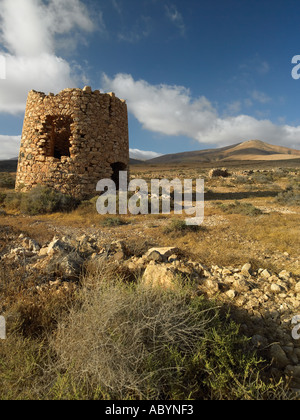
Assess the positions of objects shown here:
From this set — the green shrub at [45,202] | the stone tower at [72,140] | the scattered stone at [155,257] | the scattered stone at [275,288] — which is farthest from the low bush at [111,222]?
the scattered stone at [275,288]

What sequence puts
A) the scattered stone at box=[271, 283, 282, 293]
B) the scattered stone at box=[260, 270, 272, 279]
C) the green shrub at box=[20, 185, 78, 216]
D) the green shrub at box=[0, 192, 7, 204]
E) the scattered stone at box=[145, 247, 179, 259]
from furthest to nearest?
the green shrub at box=[0, 192, 7, 204] → the green shrub at box=[20, 185, 78, 216] → the scattered stone at box=[145, 247, 179, 259] → the scattered stone at box=[260, 270, 272, 279] → the scattered stone at box=[271, 283, 282, 293]

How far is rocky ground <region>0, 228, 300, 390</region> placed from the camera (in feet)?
7.72

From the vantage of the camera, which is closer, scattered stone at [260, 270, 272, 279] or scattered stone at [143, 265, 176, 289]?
scattered stone at [143, 265, 176, 289]

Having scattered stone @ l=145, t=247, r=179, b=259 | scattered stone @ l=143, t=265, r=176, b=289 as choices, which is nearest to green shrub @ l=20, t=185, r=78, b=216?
scattered stone @ l=145, t=247, r=179, b=259

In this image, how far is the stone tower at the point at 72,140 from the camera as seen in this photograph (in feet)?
34.0

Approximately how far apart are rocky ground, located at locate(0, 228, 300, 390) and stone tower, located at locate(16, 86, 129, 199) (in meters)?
6.53

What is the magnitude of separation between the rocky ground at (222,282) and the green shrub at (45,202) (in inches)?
198

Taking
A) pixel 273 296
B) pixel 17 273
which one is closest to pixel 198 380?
pixel 273 296

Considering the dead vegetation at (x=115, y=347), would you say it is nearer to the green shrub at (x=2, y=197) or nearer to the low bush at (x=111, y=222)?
the low bush at (x=111, y=222)

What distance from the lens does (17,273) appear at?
116 inches

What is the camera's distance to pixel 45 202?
9.27 m

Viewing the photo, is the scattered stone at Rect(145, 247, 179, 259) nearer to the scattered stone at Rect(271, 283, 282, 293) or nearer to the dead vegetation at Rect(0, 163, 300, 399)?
the dead vegetation at Rect(0, 163, 300, 399)

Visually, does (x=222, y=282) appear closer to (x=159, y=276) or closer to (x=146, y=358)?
(x=159, y=276)

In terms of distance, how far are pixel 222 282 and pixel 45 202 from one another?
8.06 meters
